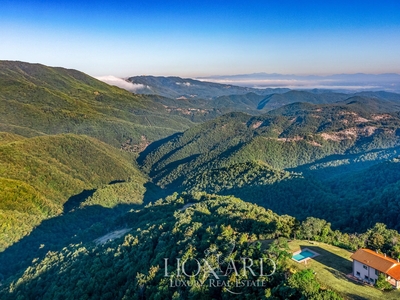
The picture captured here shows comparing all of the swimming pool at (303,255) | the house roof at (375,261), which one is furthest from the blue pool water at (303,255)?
the house roof at (375,261)

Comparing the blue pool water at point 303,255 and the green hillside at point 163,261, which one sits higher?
the blue pool water at point 303,255

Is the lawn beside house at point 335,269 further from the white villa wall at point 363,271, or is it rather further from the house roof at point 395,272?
the house roof at point 395,272

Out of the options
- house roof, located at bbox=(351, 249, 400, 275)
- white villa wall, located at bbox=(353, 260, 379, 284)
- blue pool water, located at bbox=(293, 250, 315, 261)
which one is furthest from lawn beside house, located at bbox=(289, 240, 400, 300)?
house roof, located at bbox=(351, 249, 400, 275)

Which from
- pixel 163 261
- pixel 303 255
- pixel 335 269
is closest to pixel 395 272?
pixel 335 269

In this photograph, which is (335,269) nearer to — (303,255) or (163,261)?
(303,255)

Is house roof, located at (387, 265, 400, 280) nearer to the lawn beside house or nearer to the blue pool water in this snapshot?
A: the lawn beside house

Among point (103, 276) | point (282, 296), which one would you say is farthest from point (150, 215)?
point (282, 296)
